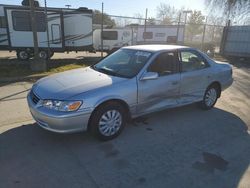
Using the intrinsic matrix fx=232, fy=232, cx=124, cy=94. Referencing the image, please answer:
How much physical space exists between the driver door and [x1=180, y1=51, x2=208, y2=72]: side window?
23cm

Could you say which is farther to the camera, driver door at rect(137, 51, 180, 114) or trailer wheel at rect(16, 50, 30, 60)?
trailer wheel at rect(16, 50, 30, 60)

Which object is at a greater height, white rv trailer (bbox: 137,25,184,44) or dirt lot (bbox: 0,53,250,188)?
A: white rv trailer (bbox: 137,25,184,44)

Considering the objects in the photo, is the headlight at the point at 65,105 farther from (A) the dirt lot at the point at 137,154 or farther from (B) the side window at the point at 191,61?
(B) the side window at the point at 191,61

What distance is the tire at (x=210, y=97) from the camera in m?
5.64

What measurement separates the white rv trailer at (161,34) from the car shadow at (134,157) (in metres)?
18.0

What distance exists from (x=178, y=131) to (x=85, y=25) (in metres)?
12.7

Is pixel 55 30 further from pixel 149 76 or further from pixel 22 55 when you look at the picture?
pixel 149 76

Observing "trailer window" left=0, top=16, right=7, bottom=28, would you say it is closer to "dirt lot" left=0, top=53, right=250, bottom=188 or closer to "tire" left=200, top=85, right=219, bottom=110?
"dirt lot" left=0, top=53, right=250, bottom=188

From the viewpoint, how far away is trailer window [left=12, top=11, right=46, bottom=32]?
13141 mm

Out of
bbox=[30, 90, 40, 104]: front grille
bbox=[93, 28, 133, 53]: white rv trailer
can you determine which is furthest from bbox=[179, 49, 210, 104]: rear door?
bbox=[93, 28, 133, 53]: white rv trailer

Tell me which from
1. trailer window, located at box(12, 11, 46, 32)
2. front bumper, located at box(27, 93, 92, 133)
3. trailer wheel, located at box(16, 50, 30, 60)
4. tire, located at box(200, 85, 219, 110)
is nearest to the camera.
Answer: front bumper, located at box(27, 93, 92, 133)

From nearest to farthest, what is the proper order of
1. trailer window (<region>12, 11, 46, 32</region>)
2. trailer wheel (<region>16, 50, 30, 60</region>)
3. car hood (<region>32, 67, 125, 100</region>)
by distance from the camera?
car hood (<region>32, 67, 125, 100</region>)
trailer window (<region>12, 11, 46, 32</region>)
trailer wheel (<region>16, 50, 30, 60</region>)

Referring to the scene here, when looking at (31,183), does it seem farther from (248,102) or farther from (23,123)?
(248,102)

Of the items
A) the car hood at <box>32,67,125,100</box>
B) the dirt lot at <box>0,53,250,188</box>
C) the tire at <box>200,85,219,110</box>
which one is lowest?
the dirt lot at <box>0,53,250,188</box>
